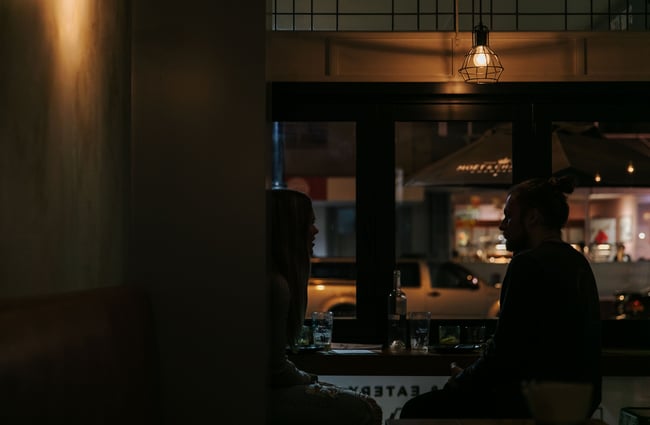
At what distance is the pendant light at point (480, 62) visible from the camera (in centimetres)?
479

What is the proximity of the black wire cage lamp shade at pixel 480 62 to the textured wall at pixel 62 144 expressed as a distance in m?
2.13

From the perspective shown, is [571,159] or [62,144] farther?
[571,159]

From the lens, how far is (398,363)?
14.6 ft

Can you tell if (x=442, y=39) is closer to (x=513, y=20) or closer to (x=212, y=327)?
(x=513, y=20)

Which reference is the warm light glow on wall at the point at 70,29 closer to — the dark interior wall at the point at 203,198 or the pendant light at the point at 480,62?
the dark interior wall at the point at 203,198

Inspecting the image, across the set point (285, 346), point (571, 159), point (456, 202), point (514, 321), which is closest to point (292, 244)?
point (285, 346)

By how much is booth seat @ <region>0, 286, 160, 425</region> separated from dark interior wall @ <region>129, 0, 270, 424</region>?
170 millimetres

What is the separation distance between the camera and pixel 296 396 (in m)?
3.56

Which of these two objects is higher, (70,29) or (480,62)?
(480,62)

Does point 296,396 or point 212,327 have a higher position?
point 212,327

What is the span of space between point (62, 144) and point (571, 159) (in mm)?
3937

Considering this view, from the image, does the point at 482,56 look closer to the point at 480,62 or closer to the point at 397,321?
the point at 480,62

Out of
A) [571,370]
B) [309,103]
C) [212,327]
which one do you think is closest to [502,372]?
[571,370]

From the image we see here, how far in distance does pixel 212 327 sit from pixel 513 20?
3.81 metres
